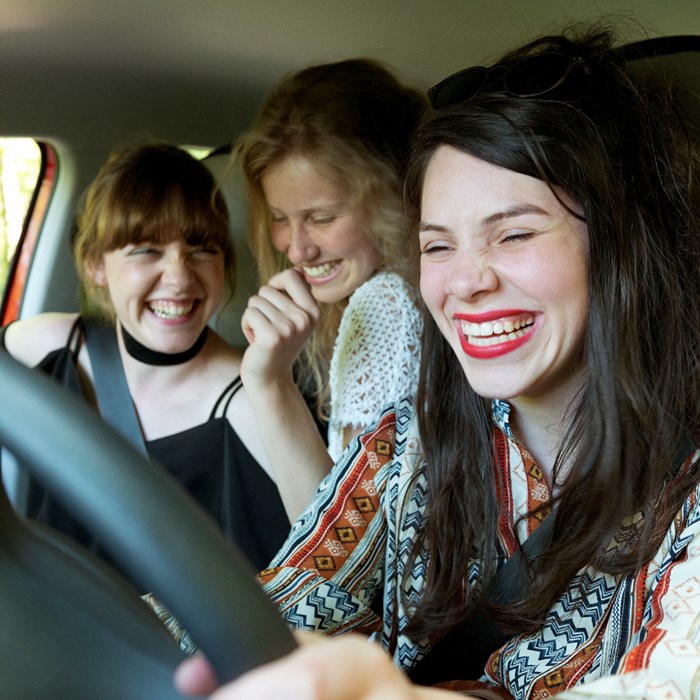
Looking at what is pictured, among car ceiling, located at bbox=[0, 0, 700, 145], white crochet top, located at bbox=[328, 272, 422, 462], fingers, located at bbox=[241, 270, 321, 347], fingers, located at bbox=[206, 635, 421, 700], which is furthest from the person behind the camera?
fingers, located at bbox=[241, 270, 321, 347]

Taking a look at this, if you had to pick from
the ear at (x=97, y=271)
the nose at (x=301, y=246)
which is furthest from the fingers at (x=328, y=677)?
the ear at (x=97, y=271)

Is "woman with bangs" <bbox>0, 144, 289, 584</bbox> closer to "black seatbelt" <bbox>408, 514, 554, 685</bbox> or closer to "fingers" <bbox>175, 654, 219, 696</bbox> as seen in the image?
"black seatbelt" <bbox>408, 514, 554, 685</bbox>

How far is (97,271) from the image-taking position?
2062 mm

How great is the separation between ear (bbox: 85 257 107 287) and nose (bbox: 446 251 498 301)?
1.05 meters

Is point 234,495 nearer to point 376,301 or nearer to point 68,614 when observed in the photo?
point 376,301

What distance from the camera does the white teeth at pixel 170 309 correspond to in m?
1.95

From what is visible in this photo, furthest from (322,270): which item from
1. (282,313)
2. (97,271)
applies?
(97,271)

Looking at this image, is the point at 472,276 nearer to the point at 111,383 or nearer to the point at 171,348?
the point at 171,348

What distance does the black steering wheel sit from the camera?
0.53 meters

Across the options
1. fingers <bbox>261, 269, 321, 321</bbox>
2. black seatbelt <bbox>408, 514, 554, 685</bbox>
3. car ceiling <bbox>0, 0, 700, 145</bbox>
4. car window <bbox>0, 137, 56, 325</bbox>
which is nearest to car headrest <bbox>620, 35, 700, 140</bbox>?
car ceiling <bbox>0, 0, 700, 145</bbox>

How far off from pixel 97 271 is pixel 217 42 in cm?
58

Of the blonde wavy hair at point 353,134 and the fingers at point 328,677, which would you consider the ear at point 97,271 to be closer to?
the blonde wavy hair at point 353,134

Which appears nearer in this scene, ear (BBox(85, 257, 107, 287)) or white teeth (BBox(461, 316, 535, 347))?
white teeth (BBox(461, 316, 535, 347))

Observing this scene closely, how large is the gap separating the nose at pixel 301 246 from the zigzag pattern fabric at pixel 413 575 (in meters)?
0.51
